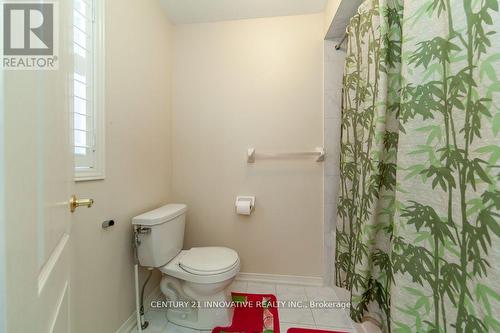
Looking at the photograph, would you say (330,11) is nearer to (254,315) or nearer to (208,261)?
(208,261)

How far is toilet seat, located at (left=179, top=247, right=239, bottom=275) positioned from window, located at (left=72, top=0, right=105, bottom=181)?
2.35 ft

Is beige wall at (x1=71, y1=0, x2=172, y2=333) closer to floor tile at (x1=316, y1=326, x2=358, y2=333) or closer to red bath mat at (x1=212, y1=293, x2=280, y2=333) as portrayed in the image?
red bath mat at (x1=212, y1=293, x2=280, y2=333)

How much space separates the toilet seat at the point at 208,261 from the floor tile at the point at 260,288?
0.47 metres

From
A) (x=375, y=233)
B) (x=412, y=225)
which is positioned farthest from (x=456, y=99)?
(x=375, y=233)

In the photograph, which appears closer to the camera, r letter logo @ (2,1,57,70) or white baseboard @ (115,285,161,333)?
r letter logo @ (2,1,57,70)

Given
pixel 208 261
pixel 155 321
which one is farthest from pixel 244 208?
pixel 155 321

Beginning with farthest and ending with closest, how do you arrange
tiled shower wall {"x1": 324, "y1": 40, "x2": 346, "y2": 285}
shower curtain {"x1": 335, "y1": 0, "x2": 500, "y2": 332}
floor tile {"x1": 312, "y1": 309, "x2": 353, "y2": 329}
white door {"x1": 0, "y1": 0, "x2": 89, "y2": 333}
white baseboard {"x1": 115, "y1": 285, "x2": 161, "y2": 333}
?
1. tiled shower wall {"x1": 324, "y1": 40, "x2": 346, "y2": 285}
2. floor tile {"x1": 312, "y1": 309, "x2": 353, "y2": 329}
3. white baseboard {"x1": 115, "y1": 285, "x2": 161, "y2": 333}
4. shower curtain {"x1": 335, "y1": 0, "x2": 500, "y2": 332}
5. white door {"x1": 0, "y1": 0, "x2": 89, "y2": 333}

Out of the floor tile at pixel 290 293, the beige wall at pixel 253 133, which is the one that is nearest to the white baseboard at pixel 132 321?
the beige wall at pixel 253 133

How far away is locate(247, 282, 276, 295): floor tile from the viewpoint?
5.59ft

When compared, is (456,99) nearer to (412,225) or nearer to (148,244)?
(412,225)

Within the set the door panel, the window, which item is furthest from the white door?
the window

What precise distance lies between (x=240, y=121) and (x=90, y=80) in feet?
3.34

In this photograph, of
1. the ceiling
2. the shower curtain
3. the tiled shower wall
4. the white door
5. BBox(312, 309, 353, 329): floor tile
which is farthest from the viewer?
the tiled shower wall

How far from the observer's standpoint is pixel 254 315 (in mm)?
1461
